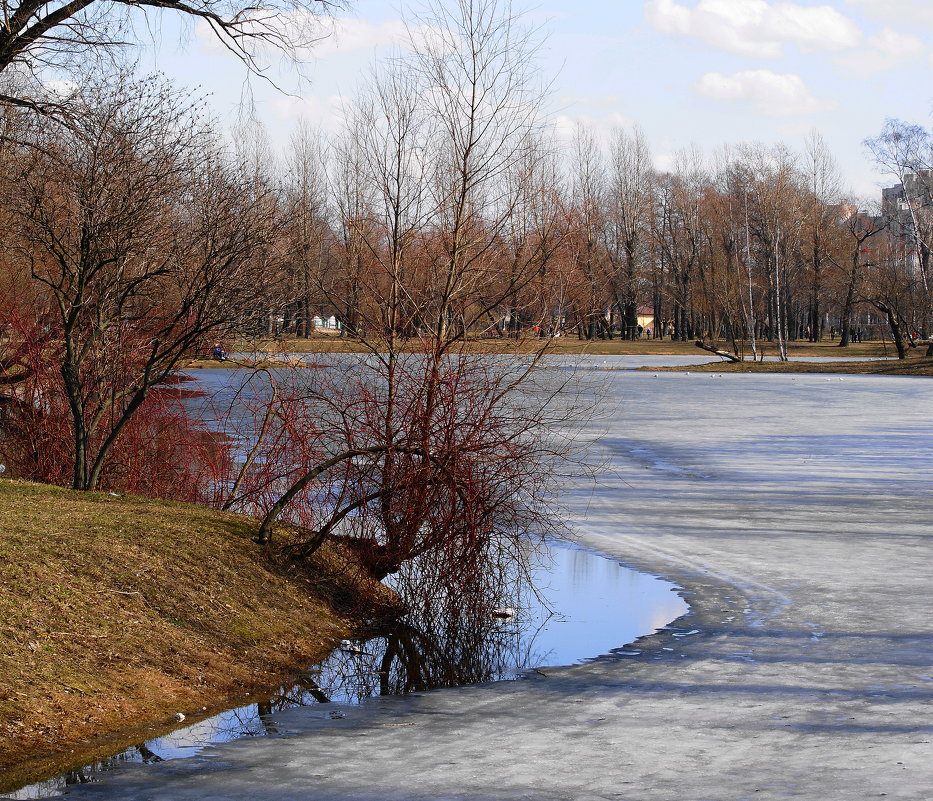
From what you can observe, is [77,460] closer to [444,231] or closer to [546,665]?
[444,231]

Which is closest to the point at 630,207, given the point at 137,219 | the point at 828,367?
the point at 828,367

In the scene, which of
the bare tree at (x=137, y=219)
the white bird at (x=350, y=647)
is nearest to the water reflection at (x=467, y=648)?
the white bird at (x=350, y=647)

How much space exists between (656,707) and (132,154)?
716cm

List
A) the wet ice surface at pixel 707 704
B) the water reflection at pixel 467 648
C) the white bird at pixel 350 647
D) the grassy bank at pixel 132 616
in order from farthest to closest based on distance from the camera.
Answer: the white bird at pixel 350 647
the water reflection at pixel 467 648
the grassy bank at pixel 132 616
the wet ice surface at pixel 707 704

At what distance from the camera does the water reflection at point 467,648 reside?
7.37 metres

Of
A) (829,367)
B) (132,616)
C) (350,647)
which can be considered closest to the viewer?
(132,616)

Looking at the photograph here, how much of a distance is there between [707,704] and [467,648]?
8.96 feet

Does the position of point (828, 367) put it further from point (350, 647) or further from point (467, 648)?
point (350, 647)

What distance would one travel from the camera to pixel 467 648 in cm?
962

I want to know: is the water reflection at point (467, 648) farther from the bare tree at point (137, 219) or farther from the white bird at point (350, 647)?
the bare tree at point (137, 219)

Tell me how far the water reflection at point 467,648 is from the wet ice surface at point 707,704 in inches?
10.9

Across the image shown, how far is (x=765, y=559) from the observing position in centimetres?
1205

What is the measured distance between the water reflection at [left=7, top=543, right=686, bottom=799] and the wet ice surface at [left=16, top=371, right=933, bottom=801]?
276mm

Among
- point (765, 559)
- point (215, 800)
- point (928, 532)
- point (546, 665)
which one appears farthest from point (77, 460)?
point (928, 532)
